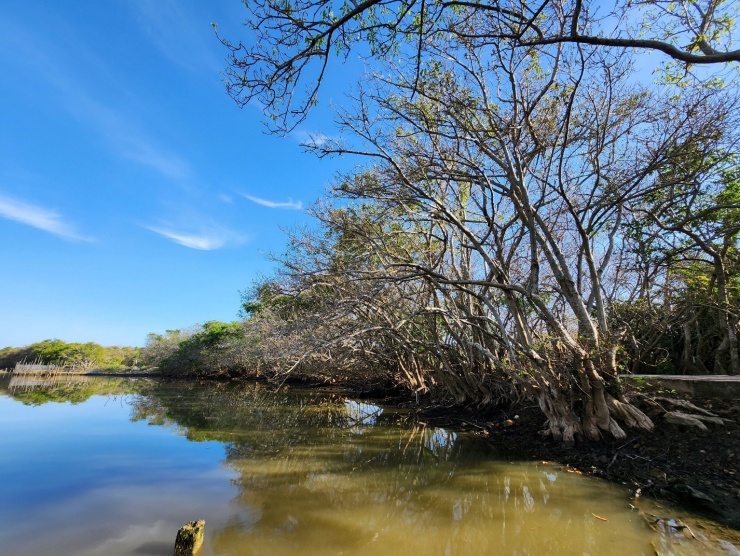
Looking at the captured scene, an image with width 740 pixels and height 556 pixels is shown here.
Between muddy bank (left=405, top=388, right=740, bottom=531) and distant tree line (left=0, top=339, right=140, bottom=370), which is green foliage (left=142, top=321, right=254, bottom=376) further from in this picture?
muddy bank (left=405, top=388, right=740, bottom=531)

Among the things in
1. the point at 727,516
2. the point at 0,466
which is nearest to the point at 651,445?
the point at 727,516

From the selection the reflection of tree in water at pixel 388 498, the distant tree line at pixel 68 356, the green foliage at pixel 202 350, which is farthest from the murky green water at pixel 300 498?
the distant tree line at pixel 68 356

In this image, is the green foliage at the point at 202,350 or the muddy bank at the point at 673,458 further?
the green foliage at the point at 202,350

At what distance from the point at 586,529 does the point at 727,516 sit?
5.44ft

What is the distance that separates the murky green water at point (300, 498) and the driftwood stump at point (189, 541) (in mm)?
134

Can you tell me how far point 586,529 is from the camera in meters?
4.13

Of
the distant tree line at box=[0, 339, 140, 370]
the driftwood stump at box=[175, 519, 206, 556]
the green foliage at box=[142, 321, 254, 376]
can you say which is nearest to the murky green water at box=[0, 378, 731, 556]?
the driftwood stump at box=[175, 519, 206, 556]

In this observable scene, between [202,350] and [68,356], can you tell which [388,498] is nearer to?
[202,350]

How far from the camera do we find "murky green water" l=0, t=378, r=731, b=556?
3.82m

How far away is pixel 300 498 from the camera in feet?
16.9

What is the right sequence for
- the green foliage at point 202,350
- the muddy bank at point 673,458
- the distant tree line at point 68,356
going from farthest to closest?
the distant tree line at point 68,356, the green foliage at point 202,350, the muddy bank at point 673,458

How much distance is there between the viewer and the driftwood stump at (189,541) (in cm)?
354

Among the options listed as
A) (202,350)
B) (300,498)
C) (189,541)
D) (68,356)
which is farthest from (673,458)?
(68,356)

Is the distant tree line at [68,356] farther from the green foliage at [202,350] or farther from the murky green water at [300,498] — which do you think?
the murky green water at [300,498]
